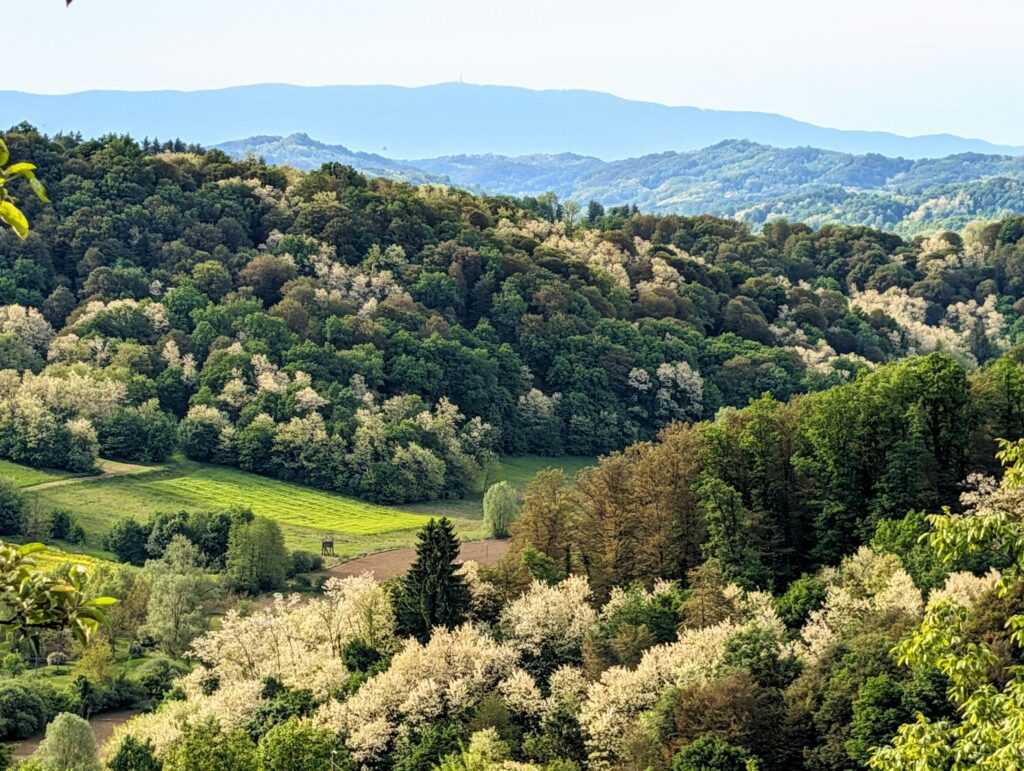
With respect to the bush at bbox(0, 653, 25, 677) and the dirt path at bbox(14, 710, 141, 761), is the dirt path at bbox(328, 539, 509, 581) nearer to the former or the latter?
the dirt path at bbox(14, 710, 141, 761)

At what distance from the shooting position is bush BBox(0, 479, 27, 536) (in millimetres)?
68250

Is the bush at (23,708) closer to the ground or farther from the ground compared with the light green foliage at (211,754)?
closer to the ground

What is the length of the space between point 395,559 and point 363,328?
3564 cm

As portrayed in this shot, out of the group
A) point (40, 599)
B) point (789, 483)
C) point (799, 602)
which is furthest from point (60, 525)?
point (40, 599)

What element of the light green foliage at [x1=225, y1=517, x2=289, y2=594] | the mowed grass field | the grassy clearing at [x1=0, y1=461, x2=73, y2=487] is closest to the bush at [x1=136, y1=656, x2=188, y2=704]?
the light green foliage at [x1=225, y1=517, x2=289, y2=594]

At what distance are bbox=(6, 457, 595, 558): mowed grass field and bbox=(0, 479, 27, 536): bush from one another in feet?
5.01

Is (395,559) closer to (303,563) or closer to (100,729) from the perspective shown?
(303,563)

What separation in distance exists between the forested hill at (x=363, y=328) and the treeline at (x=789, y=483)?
33465 mm

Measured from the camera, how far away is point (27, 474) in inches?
3022

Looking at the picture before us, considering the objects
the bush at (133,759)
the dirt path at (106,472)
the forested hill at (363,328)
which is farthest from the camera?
the forested hill at (363,328)

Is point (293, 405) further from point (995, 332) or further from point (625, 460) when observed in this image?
point (995, 332)

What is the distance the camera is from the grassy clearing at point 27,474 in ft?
247

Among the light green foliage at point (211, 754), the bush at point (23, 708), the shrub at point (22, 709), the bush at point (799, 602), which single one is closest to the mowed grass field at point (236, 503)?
the bush at point (23, 708)

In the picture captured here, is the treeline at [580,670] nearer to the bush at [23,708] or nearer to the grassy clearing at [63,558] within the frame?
the bush at [23,708]
